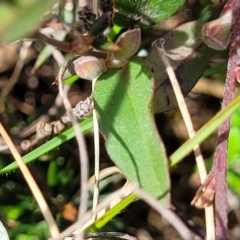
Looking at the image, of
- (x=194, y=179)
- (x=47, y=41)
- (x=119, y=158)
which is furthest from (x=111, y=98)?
(x=194, y=179)

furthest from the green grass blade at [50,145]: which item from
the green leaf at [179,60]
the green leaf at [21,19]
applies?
the green leaf at [21,19]

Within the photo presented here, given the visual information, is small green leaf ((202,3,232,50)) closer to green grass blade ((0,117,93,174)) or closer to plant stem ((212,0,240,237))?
plant stem ((212,0,240,237))

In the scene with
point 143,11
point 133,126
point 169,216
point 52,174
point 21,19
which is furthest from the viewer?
point 52,174

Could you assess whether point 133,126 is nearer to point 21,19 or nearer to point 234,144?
point 234,144

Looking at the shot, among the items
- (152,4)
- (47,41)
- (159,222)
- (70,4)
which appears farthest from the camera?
(159,222)

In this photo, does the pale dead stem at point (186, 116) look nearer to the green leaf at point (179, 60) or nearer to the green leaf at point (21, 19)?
the green leaf at point (179, 60)

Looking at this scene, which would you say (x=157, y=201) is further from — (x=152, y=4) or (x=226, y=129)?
(x=152, y=4)

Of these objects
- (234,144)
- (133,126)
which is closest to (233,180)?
(234,144)
